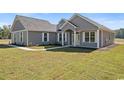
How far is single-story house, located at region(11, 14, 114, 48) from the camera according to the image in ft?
68.1

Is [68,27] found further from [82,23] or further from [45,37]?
[45,37]

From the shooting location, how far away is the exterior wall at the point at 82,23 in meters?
20.4

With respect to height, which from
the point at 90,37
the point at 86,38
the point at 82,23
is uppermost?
the point at 82,23

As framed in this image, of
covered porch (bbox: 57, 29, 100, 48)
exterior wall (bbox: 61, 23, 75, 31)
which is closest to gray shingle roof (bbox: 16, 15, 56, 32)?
covered porch (bbox: 57, 29, 100, 48)

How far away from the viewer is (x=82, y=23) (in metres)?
21.3

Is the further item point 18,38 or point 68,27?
point 18,38

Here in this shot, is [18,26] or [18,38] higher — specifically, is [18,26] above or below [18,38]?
above

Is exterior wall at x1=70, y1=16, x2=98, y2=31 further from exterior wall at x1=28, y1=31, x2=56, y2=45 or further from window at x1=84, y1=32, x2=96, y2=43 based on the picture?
exterior wall at x1=28, y1=31, x2=56, y2=45

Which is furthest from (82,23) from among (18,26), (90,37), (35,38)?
(18,26)

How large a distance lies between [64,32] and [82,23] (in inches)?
124

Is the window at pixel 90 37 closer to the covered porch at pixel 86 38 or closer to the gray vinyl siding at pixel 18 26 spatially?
the covered porch at pixel 86 38
